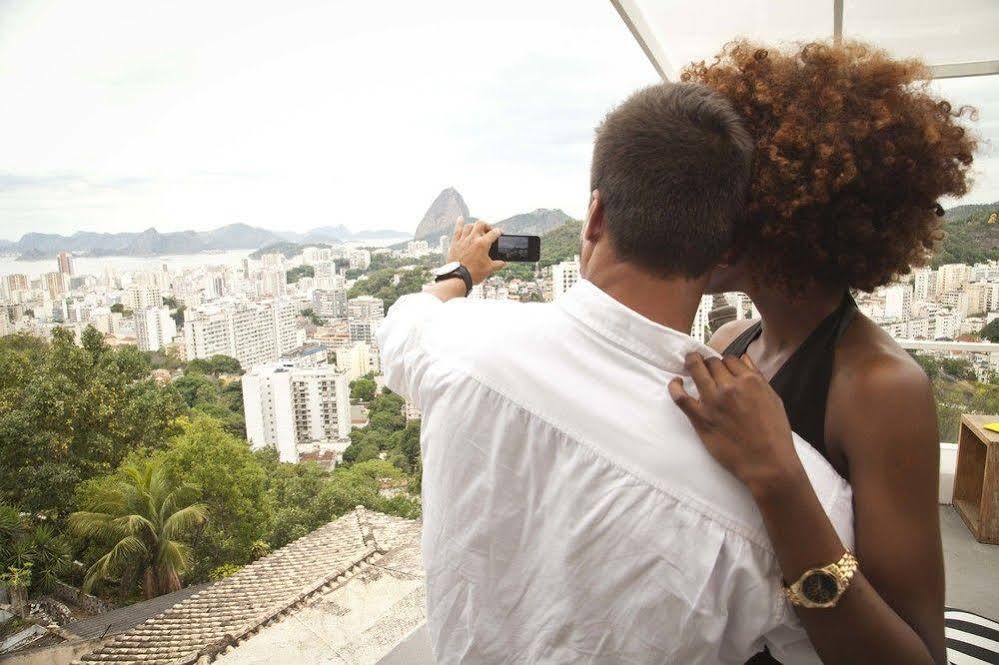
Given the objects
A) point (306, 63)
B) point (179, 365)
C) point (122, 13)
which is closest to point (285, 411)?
point (179, 365)

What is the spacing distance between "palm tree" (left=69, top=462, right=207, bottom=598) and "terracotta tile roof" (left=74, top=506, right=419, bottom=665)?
2.10 metres

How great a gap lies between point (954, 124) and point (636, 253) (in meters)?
0.51

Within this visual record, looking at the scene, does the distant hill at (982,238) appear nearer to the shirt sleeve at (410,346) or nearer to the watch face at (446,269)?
the watch face at (446,269)

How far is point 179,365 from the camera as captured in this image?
949 centimetres

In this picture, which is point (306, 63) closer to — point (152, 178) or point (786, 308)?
point (152, 178)

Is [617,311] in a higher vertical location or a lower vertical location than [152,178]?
lower

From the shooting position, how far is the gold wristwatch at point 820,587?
55 cm

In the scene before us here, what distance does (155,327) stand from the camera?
10422 mm

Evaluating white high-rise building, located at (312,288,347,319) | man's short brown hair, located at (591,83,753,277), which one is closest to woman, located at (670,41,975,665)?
man's short brown hair, located at (591,83,753,277)

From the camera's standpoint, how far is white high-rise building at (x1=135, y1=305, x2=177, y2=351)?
31.8ft

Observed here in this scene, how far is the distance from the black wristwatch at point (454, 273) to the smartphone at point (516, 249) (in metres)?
0.09

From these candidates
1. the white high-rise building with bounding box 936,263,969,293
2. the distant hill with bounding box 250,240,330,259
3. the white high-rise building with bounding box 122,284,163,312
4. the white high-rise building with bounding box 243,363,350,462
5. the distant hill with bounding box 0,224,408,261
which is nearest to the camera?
the white high-rise building with bounding box 936,263,969,293

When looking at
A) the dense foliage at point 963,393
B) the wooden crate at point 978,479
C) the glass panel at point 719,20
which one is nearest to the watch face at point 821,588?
the glass panel at point 719,20

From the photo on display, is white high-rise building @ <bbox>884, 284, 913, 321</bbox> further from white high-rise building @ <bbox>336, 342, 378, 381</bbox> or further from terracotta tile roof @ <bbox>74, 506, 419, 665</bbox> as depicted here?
white high-rise building @ <bbox>336, 342, 378, 381</bbox>
